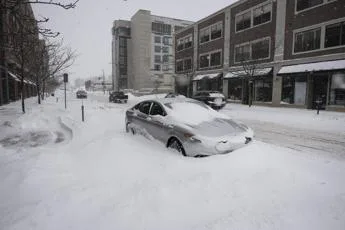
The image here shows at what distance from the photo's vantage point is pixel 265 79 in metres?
24.6

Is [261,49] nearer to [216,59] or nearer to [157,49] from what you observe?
[216,59]

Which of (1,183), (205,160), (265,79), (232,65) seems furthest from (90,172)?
(232,65)

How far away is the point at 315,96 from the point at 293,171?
18.9 m

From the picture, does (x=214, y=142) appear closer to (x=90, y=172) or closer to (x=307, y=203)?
(x=307, y=203)

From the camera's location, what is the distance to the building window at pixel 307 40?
19797 mm

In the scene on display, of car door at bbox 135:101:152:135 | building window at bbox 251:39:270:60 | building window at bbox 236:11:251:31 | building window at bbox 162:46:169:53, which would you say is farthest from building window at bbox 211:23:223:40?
building window at bbox 162:46:169:53

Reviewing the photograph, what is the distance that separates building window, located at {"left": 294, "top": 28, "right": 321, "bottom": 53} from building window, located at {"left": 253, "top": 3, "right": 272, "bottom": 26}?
4.32 metres

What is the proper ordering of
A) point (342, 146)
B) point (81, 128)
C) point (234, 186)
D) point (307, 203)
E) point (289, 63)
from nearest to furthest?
point (307, 203) < point (234, 186) < point (342, 146) < point (81, 128) < point (289, 63)

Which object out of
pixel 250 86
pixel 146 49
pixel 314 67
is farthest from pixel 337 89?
pixel 146 49

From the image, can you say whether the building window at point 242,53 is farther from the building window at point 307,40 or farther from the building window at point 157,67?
the building window at point 157,67

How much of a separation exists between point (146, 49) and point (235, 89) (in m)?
49.7

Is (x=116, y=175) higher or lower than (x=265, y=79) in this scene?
lower

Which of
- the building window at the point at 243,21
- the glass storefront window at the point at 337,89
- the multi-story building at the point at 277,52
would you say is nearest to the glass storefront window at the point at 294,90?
the multi-story building at the point at 277,52

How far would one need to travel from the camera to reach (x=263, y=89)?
25.0 metres
